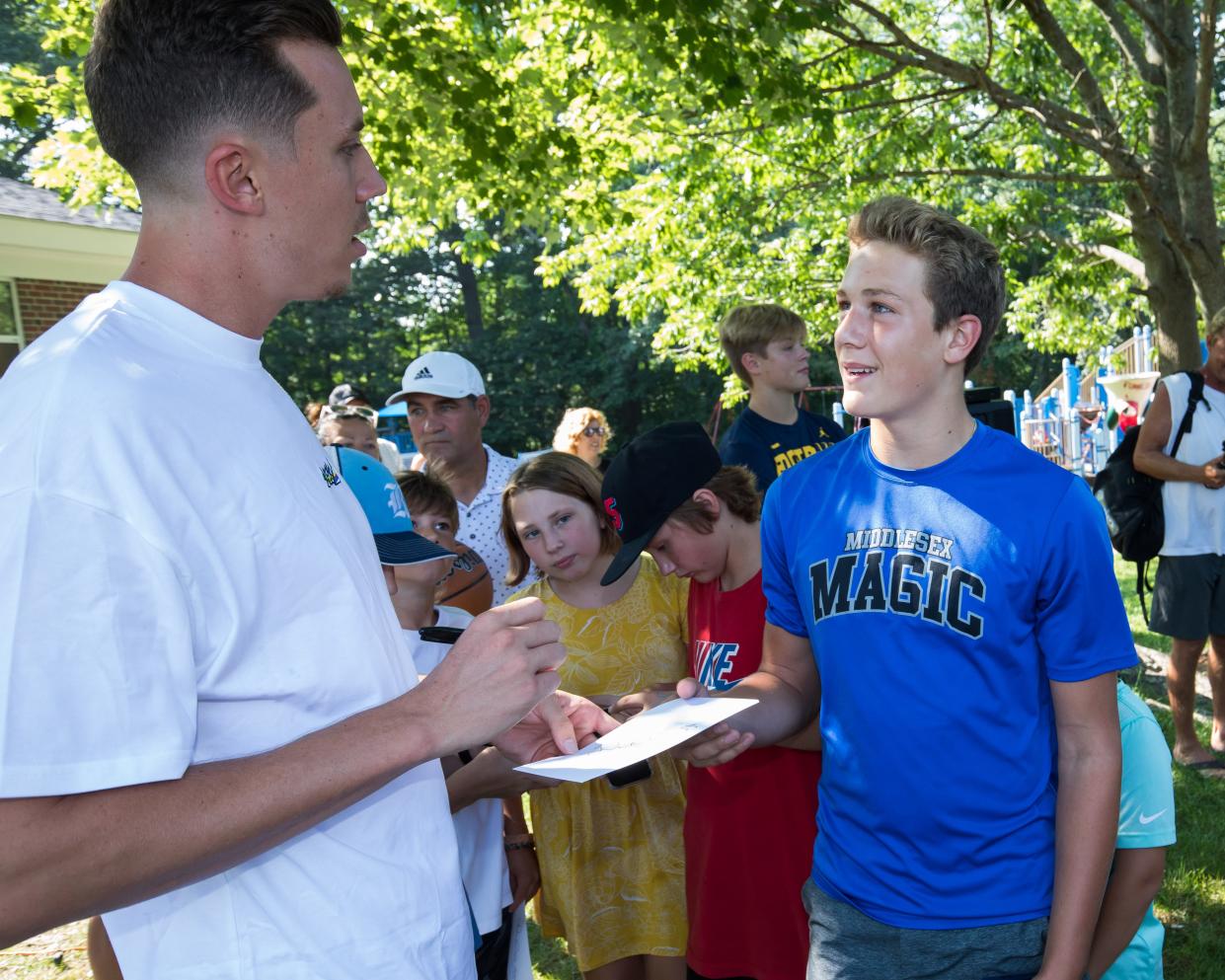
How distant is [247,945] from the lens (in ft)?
4.26

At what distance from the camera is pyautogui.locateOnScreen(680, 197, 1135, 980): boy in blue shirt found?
191 cm

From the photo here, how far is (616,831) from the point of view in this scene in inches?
127

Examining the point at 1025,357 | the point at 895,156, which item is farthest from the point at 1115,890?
the point at 1025,357

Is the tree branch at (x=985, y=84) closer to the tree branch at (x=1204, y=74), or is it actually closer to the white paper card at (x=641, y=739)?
the tree branch at (x=1204, y=74)

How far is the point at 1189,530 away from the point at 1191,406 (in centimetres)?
68

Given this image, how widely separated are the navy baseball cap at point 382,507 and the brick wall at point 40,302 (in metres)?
11.3

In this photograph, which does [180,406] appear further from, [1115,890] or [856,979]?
[1115,890]

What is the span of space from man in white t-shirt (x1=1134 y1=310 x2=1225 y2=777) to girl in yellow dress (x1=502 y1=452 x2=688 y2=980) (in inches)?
143

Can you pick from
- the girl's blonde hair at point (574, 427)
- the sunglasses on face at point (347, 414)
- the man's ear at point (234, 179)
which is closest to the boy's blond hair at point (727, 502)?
the man's ear at point (234, 179)

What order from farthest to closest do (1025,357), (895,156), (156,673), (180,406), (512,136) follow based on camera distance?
(1025,357) → (895,156) → (512,136) → (180,406) → (156,673)

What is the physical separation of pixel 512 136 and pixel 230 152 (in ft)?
21.0

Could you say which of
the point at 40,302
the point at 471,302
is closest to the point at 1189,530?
the point at 40,302

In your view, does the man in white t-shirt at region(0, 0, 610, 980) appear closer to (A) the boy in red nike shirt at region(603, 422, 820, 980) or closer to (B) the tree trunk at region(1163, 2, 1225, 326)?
(A) the boy in red nike shirt at region(603, 422, 820, 980)

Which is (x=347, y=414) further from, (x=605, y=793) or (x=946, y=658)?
(x=946, y=658)
